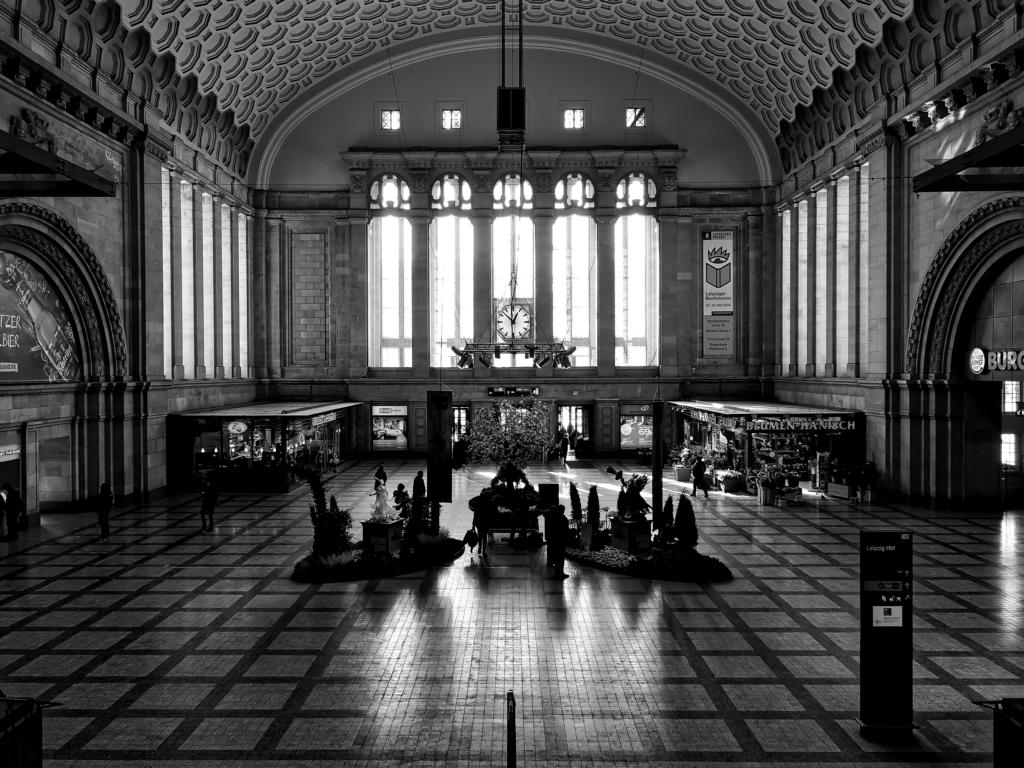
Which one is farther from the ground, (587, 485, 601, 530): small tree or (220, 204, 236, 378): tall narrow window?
(220, 204, 236, 378): tall narrow window

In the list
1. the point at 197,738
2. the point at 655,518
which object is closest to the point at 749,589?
the point at 655,518

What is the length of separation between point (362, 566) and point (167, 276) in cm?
1564

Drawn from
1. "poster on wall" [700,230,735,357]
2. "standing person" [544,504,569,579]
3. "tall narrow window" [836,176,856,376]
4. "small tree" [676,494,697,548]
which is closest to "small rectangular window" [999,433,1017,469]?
"tall narrow window" [836,176,856,376]

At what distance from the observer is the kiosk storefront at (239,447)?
25172 mm

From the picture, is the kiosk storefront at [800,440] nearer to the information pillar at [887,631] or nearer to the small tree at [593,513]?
the small tree at [593,513]

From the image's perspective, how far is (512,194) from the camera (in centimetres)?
3531

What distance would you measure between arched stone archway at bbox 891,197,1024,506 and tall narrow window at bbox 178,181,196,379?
23.2 metres

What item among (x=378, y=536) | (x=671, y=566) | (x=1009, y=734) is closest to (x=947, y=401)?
(x=671, y=566)

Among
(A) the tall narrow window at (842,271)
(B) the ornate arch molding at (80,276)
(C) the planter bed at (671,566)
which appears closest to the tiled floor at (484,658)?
(C) the planter bed at (671,566)

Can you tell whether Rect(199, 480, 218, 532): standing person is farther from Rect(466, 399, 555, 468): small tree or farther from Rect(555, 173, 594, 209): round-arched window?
Rect(555, 173, 594, 209): round-arched window

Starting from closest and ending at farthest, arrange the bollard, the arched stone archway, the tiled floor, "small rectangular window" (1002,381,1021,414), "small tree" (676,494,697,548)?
the bollard
the tiled floor
"small tree" (676,494,697,548)
the arched stone archway
"small rectangular window" (1002,381,1021,414)

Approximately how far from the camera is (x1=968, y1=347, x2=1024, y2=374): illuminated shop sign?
19234mm

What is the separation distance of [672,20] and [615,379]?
14527 millimetres

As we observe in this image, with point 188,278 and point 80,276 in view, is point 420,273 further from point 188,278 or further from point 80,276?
point 80,276
